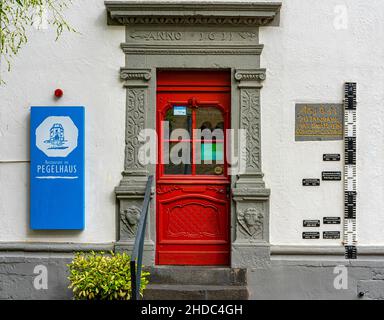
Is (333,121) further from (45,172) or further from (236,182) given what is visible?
(45,172)

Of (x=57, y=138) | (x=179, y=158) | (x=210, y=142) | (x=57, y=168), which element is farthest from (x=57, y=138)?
(x=210, y=142)

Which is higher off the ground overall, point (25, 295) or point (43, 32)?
point (43, 32)

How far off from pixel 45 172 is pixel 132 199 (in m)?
1.18

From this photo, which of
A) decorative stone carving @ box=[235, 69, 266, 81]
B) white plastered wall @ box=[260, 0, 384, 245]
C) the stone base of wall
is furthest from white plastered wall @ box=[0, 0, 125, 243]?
white plastered wall @ box=[260, 0, 384, 245]

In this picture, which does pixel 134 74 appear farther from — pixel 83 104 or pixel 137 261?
pixel 137 261

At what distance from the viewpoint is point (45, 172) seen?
6895 mm

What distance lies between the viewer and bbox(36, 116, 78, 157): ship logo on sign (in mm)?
6902

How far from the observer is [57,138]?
6.91 metres

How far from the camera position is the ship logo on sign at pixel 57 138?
22.6 ft

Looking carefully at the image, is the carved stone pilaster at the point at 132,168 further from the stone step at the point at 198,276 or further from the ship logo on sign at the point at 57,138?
the ship logo on sign at the point at 57,138

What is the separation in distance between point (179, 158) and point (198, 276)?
5.10ft

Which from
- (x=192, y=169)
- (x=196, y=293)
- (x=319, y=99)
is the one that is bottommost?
(x=196, y=293)

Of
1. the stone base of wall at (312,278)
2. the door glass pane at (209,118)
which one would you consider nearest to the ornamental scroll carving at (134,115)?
the door glass pane at (209,118)
